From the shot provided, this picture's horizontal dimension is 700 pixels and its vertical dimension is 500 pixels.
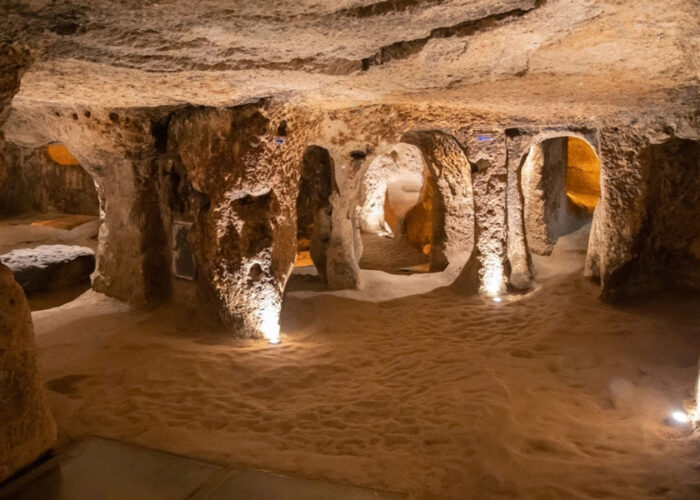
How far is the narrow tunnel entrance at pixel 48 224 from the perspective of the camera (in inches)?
424

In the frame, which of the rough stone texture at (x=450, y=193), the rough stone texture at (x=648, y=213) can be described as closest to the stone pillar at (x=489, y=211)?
the rough stone texture at (x=450, y=193)

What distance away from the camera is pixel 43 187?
15.2 m

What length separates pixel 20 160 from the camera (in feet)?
47.8

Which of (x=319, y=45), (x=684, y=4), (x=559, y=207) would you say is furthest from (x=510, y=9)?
(x=559, y=207)

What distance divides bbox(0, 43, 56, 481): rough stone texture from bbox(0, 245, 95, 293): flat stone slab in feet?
27.6

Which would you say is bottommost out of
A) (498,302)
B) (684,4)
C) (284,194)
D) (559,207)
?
(498,302)

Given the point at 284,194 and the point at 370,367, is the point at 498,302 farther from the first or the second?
the point at 284,194

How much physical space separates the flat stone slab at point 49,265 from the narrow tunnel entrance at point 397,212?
6096 millimetres

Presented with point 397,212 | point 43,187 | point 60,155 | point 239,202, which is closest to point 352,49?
point 239,202

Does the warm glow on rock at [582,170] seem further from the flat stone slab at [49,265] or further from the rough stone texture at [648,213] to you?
the flat stone slab at [49,265]

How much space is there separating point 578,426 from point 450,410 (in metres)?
0.97

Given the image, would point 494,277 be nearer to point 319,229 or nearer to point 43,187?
point 319,229

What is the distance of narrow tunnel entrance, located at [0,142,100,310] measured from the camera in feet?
35.4

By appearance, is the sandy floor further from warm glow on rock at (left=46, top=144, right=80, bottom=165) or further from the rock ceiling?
warm glow on rock at (left=46, top=144, right=80, bottom=165)
